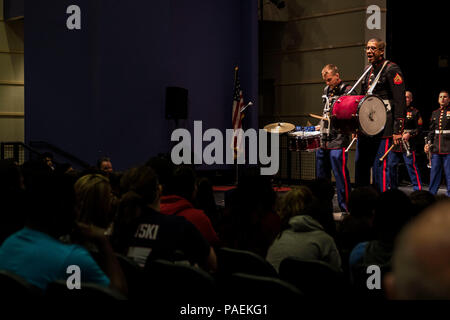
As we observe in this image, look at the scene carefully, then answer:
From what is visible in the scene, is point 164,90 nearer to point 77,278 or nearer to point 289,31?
point 289,31

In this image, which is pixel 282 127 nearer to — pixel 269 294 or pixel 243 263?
pixel 243 263

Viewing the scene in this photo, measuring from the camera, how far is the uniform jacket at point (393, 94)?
6.41 metres

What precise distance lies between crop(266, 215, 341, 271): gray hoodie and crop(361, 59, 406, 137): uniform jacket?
347 cm

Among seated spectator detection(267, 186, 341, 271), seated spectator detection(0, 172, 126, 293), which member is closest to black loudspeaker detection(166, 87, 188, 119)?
seated spectator detection(267, 186, 341, 271)

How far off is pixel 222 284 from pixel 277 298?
31 cm

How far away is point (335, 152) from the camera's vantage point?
716 cm

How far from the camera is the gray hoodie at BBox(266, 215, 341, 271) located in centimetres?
318

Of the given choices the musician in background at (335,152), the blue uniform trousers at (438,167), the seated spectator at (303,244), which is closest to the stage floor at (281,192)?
the blue uniform trousers at (438,167)

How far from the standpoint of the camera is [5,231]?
10.7ft

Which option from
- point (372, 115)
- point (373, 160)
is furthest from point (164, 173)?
point (373, 160)

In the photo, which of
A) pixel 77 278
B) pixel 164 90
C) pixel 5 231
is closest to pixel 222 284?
pixel 77 278

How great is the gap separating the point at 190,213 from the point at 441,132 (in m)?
6.49

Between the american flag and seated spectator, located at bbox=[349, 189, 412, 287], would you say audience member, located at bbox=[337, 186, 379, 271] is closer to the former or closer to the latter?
seated spectator, located at bbox=[349, 189, 412, 287]

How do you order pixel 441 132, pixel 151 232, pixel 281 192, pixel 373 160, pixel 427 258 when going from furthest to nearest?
pixel 281 192
pixel 441 132
pixel 373 160
pixel 151 232
pixel 427 258
